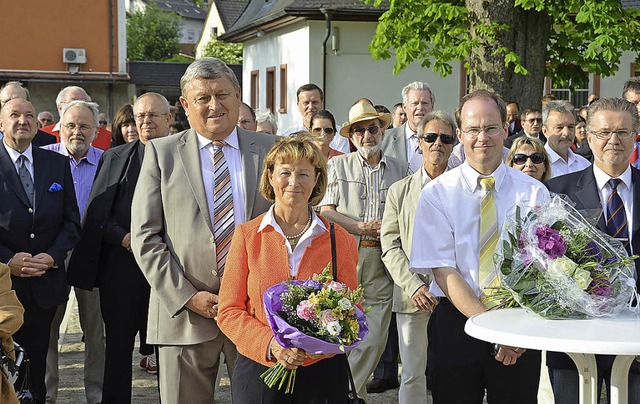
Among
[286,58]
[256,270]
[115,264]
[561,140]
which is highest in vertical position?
[286,58]

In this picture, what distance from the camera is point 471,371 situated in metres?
4.95

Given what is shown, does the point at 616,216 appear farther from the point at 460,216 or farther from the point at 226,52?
the point at 226,52

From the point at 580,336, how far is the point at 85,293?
5.08 meters

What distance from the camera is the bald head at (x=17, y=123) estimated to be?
22.6 ft

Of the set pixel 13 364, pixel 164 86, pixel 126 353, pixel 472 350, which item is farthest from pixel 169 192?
pixel 164 86

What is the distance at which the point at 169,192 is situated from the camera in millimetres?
5105

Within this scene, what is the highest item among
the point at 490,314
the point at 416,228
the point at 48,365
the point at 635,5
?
the point at 635,5

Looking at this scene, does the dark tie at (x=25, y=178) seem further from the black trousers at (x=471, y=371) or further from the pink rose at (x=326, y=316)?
the pink rose at (x=326, y=316)

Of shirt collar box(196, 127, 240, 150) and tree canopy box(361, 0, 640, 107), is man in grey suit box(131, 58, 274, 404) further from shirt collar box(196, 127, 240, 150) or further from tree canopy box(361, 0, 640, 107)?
tree canopy box(361, 0, 640, 107)

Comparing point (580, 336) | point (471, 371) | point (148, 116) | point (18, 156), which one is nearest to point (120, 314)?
point (18, 156)

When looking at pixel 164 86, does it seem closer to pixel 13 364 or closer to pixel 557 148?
pixel 557 148

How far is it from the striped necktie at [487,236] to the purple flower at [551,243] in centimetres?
62

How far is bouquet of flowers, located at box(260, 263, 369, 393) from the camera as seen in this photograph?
4.16 metres

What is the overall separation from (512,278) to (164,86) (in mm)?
46616
